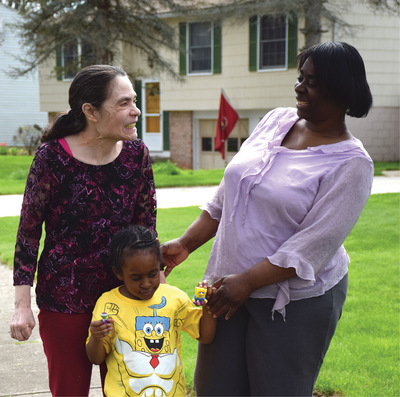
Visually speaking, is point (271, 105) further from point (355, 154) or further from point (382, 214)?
point (355, 154)

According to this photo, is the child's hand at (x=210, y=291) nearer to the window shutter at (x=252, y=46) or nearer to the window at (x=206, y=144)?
the window shutter at (x=252, y=46)

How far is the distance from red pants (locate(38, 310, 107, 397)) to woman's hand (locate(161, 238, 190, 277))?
0.49 meters

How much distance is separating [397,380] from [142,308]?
90.9 inches

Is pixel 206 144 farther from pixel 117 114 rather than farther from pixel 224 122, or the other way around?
pixel 117 114

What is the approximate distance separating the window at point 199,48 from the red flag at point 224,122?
153 centimetres

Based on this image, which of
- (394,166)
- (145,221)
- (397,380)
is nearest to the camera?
(145,221)

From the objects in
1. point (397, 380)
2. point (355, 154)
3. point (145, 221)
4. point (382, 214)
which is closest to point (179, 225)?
point (382, 214)

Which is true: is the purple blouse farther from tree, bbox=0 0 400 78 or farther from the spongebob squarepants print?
tree, bbox=0 0 400 78

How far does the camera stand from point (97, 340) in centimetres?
257

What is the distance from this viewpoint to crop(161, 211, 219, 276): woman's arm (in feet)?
9.68

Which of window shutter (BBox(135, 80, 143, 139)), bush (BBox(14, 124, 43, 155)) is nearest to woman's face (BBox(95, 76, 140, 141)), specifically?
window shutter (BBox(135, 80, 143, 139))

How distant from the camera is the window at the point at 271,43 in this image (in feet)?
62.6

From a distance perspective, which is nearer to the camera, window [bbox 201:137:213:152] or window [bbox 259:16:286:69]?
window [bbox 259:16:286:69]

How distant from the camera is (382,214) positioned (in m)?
10.5
